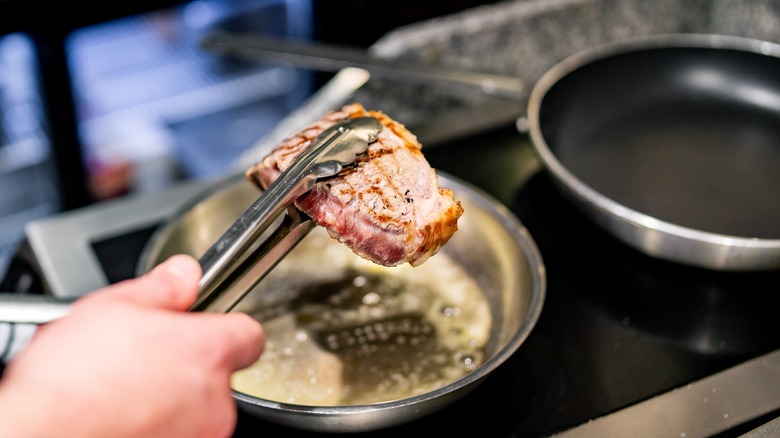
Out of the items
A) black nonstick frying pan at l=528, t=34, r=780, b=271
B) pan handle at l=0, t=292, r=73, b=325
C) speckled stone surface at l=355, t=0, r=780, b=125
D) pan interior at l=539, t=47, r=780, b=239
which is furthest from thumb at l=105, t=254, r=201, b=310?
speckled stone surface at l=355, t=0, r=780, b=125

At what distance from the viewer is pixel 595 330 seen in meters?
0.86

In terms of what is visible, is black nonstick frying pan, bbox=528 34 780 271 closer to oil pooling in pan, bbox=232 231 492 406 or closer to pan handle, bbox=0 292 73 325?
oil pooling in pan, bbox=232 231 492 406

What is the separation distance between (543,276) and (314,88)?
46.8 inches

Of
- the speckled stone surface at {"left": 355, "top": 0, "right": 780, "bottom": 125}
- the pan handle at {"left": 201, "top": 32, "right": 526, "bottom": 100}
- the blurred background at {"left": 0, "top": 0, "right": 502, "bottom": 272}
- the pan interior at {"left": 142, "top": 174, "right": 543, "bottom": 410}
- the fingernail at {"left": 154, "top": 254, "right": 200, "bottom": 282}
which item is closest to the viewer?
the fingernail at {"left": 154, "top": 254, "right": 200, "bottom": 282}

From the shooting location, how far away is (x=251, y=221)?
0.63 metres

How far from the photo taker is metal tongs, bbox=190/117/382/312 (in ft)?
2.05

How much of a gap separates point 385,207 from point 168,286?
218 mm

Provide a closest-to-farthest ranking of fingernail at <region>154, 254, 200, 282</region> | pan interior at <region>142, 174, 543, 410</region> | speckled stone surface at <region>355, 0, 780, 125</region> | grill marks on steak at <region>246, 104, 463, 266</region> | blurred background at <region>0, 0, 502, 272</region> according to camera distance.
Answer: fingernail at <region>154, 254, 200, 282</region>, grill marks on steak at <region>246, 104, 463, 266</region>, pan interior at <region>142, 174, 543, 410</region>, speckled stone surface at <region>355, 0, 780, 125</region>, blurred background at <region>0, 0, 502, 272</region>

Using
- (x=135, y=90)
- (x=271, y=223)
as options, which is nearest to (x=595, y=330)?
(x=271, y=223)

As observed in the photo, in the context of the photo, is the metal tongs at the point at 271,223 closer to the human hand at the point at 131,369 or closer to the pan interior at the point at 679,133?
the human hand at the point at 131,369

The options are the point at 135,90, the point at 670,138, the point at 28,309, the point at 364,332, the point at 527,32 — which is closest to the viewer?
the point at 28,309

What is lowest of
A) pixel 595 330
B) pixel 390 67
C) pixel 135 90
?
pixel 135 90

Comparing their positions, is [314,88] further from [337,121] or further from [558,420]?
[558,420]

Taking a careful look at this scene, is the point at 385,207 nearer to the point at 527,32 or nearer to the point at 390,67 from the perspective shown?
the point at 390,67
